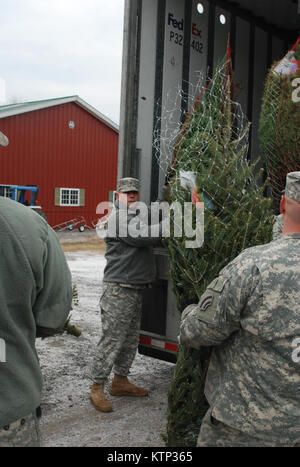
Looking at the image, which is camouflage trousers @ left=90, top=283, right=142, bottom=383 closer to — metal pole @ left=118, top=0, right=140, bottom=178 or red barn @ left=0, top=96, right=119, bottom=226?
metal pole @ left=118, top=0, right=140, bottom=178

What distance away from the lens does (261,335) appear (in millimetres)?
1829

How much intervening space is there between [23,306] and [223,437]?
969mm

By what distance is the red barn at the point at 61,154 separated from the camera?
65.2 feet

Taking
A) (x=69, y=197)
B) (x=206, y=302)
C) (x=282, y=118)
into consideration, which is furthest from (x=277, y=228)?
(x=69, y=197)

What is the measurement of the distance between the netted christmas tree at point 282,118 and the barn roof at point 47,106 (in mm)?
17638

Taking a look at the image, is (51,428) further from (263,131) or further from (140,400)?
(263,131)

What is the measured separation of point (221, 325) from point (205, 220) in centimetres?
84

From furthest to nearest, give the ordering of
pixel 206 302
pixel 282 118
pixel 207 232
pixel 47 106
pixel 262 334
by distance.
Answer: pixel 47 106 → pixel 282 118 → pixel 207 232 → pixel 206 302 → pixel 262 334

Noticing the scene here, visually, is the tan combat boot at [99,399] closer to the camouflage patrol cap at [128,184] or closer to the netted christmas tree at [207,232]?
the netted christmas tree at [207,232]

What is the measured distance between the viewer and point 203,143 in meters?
2.80

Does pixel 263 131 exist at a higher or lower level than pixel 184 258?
higher

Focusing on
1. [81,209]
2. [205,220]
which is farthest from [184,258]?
[81,209]

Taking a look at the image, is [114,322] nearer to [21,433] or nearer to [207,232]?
[207,232]

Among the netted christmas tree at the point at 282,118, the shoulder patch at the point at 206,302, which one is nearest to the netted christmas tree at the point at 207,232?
the netted christmas tree at the point at 282,118
